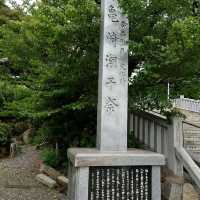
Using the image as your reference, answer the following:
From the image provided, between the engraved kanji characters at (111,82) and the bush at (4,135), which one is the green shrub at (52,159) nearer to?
the bush at (4,135)

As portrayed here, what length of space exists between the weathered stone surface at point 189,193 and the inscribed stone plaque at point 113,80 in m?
1.32

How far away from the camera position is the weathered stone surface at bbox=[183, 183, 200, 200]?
5.47m

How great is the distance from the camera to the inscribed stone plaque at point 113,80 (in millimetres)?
5434

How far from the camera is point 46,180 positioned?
753 cm

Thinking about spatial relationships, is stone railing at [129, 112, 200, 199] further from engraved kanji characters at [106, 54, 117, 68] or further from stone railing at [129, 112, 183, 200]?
engraved kanji characters at [106, 54, 117, 68]

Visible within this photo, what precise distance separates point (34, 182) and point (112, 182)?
3.36 metres

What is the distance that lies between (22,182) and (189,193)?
13.8 feet

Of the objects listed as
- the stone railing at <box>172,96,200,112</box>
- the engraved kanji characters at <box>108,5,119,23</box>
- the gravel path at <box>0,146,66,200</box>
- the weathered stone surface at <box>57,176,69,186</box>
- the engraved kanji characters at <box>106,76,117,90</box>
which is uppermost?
the engraved kanji characters at <box>108,5,119,23</box>

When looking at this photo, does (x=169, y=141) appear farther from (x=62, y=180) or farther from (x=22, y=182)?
(x=22, y=182)

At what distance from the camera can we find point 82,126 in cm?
787

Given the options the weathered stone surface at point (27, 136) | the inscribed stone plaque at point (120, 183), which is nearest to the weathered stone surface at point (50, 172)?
the inscribed stone plaque at point (120, 183)

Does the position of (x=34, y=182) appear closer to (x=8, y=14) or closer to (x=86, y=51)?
(x=86, y=51)

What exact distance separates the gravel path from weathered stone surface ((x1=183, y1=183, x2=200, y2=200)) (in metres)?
2.55

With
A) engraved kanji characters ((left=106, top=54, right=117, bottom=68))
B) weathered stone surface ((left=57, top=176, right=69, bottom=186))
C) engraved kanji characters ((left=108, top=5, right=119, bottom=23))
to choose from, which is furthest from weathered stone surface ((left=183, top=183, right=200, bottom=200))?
engraved kanji characters ((left=108, top=5, right=119, bottom=23))
